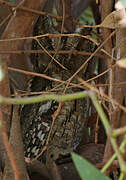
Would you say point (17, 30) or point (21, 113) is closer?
point (17, 30)

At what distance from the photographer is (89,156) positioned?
1188 millimetres

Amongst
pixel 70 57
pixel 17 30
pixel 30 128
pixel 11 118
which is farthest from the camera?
pixel 70 57

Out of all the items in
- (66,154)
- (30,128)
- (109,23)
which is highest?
(109,23)

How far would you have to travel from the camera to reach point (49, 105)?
4.24 feet

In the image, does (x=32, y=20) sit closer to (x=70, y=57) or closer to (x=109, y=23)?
(x=70, y=57)

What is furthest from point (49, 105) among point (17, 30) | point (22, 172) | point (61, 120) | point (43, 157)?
point (22, 172)

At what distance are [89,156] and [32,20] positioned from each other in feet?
1.78

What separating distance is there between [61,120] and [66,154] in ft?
0.47

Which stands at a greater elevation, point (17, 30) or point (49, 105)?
point (17, 30)

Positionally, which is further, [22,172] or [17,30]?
[17,30]

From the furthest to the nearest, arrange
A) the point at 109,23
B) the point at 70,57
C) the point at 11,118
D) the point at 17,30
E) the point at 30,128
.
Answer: the point at 70,57
the point at 30,128
the point at 17,30
the point at 11,118
the point at 109,23

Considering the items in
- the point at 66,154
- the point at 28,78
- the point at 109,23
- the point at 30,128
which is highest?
the point at 109,23

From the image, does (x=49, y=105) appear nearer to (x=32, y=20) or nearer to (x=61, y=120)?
(x=61, y=120)

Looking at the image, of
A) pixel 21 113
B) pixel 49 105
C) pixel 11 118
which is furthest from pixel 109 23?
pixel 21 113
